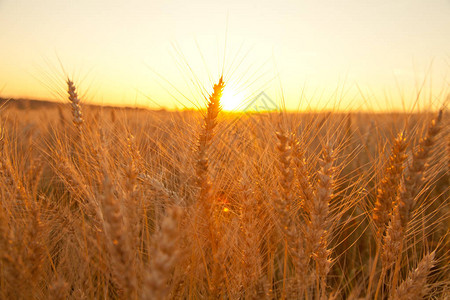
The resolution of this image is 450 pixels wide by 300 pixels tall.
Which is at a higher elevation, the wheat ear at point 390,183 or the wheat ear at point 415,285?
the wheat ear at point 390,183

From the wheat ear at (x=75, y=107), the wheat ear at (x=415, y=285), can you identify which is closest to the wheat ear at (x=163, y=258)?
the wheat ear at (x=415, y=285)

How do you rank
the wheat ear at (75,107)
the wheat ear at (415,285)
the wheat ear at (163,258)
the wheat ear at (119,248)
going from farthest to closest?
1. the wheat ear at (75,107)
2. the wheat ear at (415,285)
3. the wheat ear at (119,248)
4. the wheat ear at (163,258)

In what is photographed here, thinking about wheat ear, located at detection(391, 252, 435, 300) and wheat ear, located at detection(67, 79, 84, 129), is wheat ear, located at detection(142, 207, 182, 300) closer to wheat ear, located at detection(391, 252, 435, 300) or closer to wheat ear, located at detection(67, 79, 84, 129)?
wheat ear, located at detection(391, 252, 435, 300)

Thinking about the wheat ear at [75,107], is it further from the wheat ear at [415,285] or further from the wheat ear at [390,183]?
the wheat ear at [415,285]

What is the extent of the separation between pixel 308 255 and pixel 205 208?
19.1 inches

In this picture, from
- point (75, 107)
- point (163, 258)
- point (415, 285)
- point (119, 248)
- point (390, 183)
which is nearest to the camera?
point (163, 258)

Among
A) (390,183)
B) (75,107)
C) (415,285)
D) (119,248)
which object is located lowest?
(415,285)

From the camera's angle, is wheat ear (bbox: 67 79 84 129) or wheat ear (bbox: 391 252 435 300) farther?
wheat ear (bbox: 67 79 84 129)

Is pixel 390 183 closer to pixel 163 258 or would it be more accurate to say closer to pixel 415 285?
pixel 415 285

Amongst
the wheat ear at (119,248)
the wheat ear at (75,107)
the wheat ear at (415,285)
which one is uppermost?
the wheat ear at (75,107)

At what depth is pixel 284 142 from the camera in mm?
1254

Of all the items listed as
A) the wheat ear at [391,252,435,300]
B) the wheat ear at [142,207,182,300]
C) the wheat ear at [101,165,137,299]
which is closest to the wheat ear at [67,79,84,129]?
the wheat ear at [101,165,137,299]

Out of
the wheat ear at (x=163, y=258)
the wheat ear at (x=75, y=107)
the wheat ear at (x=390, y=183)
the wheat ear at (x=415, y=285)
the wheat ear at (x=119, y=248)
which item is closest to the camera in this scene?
the wheat ear at (x=163, y=258)

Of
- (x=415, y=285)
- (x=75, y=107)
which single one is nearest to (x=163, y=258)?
(x=415, y=285)
